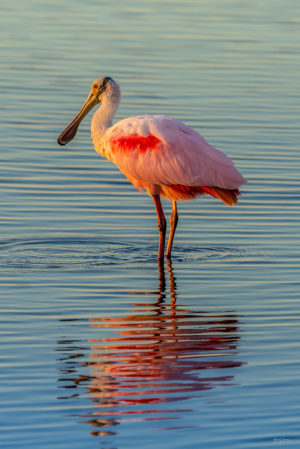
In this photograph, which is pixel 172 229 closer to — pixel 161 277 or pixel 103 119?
pixel 161 277

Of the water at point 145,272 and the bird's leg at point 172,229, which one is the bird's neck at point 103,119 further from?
the bird's leg at point 172,229

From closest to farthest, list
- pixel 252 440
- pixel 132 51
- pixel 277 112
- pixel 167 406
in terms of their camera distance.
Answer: pixel 252 440, pixel 167 406, pixel 277 112, pixel 132 51

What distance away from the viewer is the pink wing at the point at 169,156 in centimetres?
1190

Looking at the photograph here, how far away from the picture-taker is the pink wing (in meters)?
11.9

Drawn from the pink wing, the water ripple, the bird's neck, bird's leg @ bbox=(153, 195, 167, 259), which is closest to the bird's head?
the bird's neck

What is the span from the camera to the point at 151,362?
28.3 ft

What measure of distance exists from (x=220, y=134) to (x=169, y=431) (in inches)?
392

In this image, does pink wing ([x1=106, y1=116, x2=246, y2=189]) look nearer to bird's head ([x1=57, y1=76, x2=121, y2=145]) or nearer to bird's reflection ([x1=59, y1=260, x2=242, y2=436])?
bird's head ([x1=57, y1=76, x2=121, y2=145])

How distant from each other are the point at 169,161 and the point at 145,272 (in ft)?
4.20

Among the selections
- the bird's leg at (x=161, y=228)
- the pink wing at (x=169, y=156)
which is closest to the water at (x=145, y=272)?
the bird's leg at (x=161, y=228)

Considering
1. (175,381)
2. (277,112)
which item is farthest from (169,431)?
(277,112)

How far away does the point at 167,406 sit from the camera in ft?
25.3

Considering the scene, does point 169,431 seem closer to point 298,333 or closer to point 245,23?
point 298,333

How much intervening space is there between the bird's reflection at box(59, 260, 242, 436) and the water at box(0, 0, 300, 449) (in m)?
0.02
